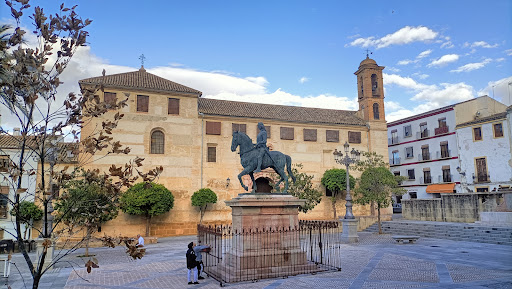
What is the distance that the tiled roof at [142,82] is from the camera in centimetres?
2628

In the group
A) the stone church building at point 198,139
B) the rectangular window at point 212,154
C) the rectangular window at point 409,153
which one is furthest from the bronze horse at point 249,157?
the rectangular window at point 409,153

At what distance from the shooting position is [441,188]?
121 ft

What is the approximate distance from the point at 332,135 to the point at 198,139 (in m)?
12.3

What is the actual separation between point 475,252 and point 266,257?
9.55 meters

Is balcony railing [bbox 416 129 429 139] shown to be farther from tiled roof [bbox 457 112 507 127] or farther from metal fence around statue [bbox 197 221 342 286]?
metal fence around statue [bbox 197 221 342 286]

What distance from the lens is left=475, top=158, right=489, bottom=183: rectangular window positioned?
106 feet

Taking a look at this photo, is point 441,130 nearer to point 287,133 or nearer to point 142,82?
point 287,133

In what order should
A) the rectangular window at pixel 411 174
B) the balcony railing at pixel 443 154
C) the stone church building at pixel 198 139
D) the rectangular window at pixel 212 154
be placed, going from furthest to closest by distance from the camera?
the rectangular window at pixel 411 174
the balcony railing at pixel 443 154
the rectangular window at pixel 212 154
the stone church building at pixel 198 139

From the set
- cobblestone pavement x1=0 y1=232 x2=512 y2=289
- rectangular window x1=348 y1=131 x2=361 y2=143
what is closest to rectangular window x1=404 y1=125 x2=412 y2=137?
rectangular window x1=348 y1=131 x2=361 y2=143

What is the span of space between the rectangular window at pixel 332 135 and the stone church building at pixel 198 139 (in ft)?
0.21

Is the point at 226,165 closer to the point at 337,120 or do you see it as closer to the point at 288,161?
the point at 337,120

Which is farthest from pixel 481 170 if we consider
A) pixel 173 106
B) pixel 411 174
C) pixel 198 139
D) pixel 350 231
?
pixel 173 106

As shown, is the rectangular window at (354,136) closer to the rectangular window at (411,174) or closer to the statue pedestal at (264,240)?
the rectangular window at (411,174)

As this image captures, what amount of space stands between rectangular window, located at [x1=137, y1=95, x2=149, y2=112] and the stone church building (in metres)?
0.07
